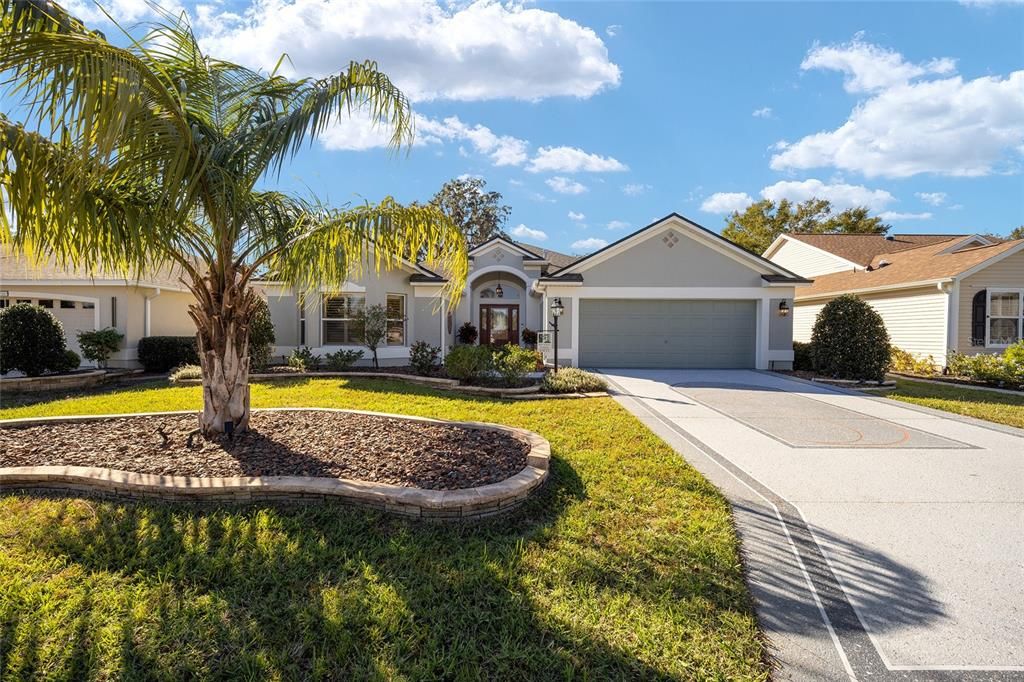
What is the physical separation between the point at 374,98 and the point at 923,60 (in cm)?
1478

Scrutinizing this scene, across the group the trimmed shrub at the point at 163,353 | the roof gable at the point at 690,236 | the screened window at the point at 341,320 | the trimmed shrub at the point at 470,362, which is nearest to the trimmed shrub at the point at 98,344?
the trimmed shrub at the point at 163,353

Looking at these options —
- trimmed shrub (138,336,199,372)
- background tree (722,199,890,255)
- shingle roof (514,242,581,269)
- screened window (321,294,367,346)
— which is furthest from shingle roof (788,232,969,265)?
trimmed shrub (138,336,199,372)

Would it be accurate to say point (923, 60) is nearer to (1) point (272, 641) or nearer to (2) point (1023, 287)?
(2) point (1023, 287)

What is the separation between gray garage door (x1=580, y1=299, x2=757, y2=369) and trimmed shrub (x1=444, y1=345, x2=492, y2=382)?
492 centimetres

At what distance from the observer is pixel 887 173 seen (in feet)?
75.6

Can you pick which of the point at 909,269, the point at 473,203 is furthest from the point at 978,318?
the point at 473,203

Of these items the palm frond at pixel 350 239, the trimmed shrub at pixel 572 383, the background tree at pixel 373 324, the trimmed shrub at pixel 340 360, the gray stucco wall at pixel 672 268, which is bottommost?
the trimmed shrub at pixel 572 383

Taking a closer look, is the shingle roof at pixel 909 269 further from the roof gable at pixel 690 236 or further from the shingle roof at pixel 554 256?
the shingle roof at pixel 554 256

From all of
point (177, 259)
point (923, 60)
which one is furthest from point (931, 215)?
point (177, 259)

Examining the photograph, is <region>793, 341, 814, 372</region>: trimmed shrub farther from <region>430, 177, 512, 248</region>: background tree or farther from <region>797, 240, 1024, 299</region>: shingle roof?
<region>430, 177, 512, 248</region>: background tree

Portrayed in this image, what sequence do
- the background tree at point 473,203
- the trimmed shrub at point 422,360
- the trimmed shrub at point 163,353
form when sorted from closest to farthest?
1. the trimmed shrub at point 422,360
2. the trimmed shrub at point 163,353
3. the background tree at point 473,203

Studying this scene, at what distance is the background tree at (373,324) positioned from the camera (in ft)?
43.8

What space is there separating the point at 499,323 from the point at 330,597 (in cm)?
1800

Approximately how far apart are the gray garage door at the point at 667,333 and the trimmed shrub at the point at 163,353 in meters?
12.1
